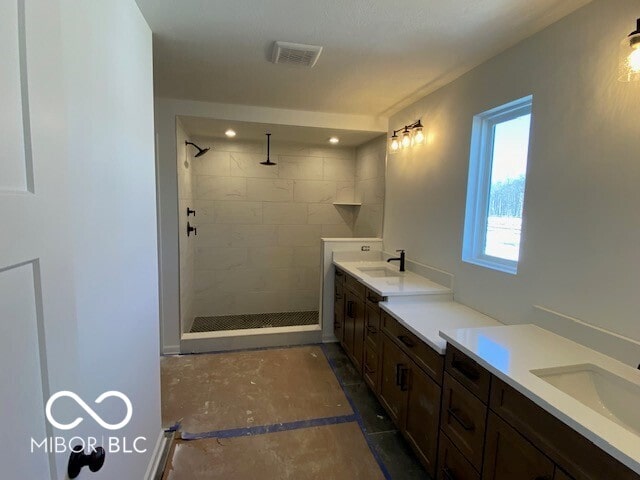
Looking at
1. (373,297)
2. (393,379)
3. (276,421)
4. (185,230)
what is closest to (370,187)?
(373,297)

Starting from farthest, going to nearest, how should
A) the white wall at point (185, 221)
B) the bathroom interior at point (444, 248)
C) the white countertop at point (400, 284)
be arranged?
the white wall at point (185, 221)
the white countertop at point (400, 284)
the bathroom interior at point (444, 248)

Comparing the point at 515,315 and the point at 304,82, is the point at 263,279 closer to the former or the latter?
the point at 304,82

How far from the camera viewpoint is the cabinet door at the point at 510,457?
40.8 inches

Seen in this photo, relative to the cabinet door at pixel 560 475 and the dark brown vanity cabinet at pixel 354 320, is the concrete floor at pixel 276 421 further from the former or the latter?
the cabinet door at pixel 560 475

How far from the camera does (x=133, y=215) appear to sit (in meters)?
1.46

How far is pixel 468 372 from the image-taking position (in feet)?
4.49

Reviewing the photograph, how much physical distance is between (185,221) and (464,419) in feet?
9.87

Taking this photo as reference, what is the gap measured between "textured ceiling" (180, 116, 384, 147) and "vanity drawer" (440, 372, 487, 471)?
2.58m

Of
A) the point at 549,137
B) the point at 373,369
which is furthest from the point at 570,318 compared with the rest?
the point at 373,369

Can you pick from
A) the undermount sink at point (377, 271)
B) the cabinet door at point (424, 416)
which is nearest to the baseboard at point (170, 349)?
the undermount sink at point (377, 271)

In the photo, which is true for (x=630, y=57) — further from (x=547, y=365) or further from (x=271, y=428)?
(x=271, y=428)

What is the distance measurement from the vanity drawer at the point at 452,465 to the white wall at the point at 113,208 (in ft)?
4.64

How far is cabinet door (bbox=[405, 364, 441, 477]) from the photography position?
1597 mm

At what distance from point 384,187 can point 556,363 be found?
2391 millimetres
